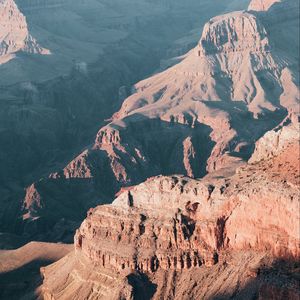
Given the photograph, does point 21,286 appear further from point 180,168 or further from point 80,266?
point 180,168

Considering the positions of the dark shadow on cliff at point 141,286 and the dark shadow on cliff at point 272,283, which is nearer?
the dark shadow on cliff at point 272,283

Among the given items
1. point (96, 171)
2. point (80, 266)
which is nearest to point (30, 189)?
point (96, 171)

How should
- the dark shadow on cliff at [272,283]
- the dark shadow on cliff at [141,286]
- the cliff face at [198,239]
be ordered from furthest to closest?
the dark shadow on cliff at [141,286], the cliff face at [198,239], the dark shadow on cliff at [272,283]

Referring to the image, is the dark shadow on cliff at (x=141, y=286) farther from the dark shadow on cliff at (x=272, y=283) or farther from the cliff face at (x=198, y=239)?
the dark shadow on cliff at (x=272, y=283)

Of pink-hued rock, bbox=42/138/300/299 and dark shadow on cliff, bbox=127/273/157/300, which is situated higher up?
pink-hued rock, bbox=42/138/300/299

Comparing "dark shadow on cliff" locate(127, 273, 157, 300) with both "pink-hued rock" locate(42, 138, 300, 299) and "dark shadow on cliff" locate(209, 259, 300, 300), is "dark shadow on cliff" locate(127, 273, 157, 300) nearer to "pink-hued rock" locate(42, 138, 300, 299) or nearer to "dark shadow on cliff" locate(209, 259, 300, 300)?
"pink-hued rock" locate(42, 138, 300, 299)

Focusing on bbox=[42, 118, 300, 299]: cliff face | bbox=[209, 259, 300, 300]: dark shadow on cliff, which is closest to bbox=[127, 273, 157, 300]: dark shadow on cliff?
bbox=[42, 118, 300, 299]: cliff face

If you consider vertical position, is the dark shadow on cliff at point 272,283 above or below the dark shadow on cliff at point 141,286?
above

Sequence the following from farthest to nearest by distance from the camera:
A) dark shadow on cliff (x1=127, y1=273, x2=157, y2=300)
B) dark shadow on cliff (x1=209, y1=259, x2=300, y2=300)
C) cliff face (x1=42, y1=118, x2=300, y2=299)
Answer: dark shadow on cliff (x1=127, y1=273, x2=157, y2=300) < cliff face (x1=42, y1=118, x2=300, y2=299) < dark shadow on cliff (x1=209, y1=259, x2=300, y2=300)

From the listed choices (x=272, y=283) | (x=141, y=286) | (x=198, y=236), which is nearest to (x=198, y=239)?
(x=198, y=236)

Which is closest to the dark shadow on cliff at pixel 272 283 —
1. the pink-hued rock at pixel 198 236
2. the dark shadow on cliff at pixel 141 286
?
the pink-hued rock at pixel 198 236
